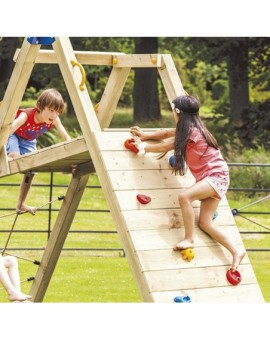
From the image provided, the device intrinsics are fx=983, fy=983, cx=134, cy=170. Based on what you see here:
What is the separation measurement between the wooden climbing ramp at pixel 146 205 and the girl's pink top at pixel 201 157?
227 mm

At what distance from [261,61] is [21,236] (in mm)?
11502

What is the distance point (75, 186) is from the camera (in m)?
7.94

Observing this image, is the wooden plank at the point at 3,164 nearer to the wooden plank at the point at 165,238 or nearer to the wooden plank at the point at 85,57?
the wooden plank at the point at 85,57

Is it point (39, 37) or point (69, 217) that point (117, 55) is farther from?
point (69, 217)

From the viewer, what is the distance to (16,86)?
723cm

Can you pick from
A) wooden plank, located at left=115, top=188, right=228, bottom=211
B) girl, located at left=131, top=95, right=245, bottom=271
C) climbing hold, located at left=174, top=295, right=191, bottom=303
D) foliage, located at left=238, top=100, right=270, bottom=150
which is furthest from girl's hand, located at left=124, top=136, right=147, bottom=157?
foliage, located at left=238, top=100, right=270, bottom=150

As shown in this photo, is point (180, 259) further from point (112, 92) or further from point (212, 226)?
point (112, 92)

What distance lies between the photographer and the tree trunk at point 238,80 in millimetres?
23672

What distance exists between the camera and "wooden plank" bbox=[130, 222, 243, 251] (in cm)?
638

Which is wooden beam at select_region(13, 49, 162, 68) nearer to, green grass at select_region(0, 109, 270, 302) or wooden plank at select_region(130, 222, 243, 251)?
wooden plank at select_region(130, 222, 243, 251)

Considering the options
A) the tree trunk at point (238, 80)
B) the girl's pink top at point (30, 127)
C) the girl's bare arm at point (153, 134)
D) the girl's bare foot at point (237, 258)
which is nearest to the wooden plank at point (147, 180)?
the girl's bare arm at point (153, 134)

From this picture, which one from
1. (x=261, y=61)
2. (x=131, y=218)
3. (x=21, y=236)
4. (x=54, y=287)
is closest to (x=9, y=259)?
(x=131, y=218)

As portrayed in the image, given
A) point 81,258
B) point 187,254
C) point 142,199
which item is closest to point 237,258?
point 187,254

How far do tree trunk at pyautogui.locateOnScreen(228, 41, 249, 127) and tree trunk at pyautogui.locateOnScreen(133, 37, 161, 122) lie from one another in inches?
76.5
